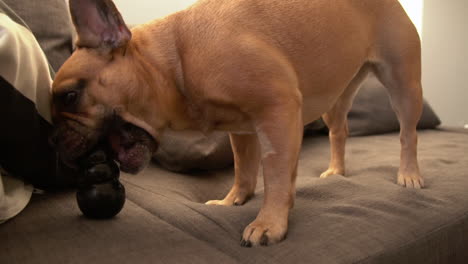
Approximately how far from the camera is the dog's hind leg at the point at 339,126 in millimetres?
1578

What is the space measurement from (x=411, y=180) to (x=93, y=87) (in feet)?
3.13

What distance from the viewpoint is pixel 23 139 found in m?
0.93

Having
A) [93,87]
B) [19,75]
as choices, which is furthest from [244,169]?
[19,75]

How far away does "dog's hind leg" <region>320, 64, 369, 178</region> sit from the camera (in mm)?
1578

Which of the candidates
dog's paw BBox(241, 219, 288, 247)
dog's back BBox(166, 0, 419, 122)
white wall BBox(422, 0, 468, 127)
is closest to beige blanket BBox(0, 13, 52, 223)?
dog's back BBox(166, 0, 419, 122)

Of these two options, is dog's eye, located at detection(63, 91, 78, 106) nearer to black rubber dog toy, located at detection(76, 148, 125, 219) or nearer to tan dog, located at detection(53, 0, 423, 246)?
tan dog, located at detection(53, 0, 423, 246)

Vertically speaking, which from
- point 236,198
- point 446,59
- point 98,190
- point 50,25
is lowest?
point 446,59

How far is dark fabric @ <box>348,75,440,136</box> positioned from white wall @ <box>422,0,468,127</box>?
1.33 metres

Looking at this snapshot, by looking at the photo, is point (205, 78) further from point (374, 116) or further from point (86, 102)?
point (374, 116)

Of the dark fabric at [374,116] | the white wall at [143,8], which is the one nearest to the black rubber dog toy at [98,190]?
the white wall at [143,8]

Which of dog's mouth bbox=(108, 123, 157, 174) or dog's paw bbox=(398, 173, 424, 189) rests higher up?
dog's mouth bbox=(108, 123, 157, 174)

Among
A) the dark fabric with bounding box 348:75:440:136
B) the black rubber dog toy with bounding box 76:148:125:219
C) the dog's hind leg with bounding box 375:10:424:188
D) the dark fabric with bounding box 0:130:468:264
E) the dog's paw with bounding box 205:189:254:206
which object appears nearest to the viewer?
the dark fabric with bounding box 0:130:468:264

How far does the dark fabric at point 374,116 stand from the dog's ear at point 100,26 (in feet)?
5.01

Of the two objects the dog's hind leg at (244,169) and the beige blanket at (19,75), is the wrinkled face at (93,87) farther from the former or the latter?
the dog's hind leg at (244,169)
